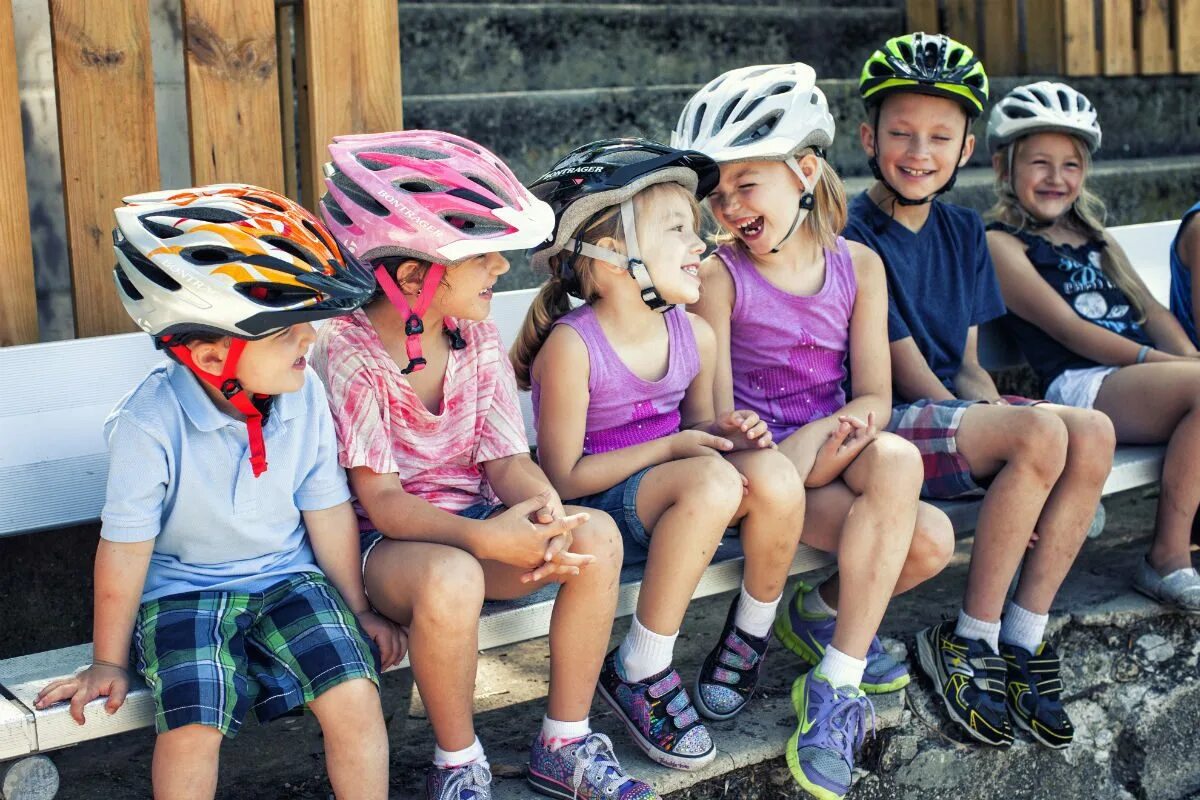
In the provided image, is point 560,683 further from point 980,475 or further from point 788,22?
point 788,22

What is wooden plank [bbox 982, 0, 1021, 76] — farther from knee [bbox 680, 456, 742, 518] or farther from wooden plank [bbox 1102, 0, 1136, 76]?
knee [bbox 680, 456, 742, 518]

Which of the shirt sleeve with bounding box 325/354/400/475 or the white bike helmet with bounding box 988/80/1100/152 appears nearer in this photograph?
the shirt sleeve with bounding box 325/354/400/475

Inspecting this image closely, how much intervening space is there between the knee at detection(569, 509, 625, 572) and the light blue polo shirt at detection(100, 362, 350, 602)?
49 cm

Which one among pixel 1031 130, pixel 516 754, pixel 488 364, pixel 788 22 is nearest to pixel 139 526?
pixel 488 364

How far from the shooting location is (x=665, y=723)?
3.21m

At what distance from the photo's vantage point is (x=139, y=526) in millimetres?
2691

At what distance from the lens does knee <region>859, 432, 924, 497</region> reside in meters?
3.40

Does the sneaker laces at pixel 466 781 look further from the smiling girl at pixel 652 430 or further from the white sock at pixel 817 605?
the white sock at pixel 817 605

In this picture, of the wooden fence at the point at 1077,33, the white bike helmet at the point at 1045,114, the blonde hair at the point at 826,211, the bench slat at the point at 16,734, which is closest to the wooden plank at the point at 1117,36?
the wooden fence at the point at 1077,33

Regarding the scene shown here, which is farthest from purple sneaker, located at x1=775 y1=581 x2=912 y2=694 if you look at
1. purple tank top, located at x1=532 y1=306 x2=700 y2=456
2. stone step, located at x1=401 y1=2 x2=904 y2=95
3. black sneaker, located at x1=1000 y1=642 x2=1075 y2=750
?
stone step, located at x1=401 y1=2 x2=904 y2=95

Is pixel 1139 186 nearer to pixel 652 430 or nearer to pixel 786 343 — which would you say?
pixel 786 343

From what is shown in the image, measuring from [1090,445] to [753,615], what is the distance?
3.40ft

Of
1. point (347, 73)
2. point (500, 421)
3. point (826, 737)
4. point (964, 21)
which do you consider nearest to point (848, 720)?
point (826, 737)

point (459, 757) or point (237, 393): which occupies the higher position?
point (237, 393)
